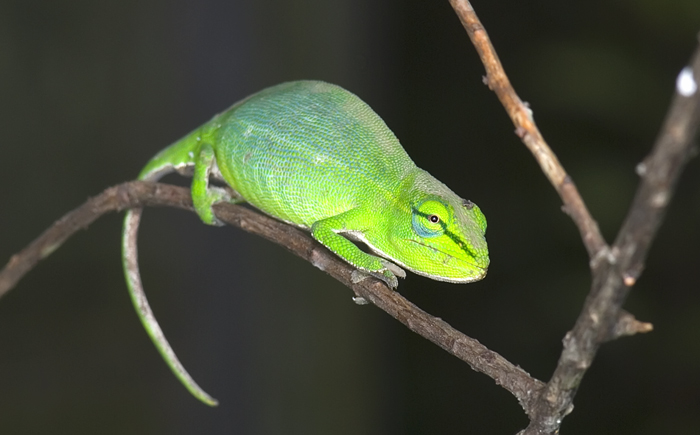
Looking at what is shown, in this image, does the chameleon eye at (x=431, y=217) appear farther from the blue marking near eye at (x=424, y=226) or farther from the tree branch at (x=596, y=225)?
the tree branch at (x=596, y=225)

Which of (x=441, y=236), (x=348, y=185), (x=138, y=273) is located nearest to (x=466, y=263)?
(x=441, y=236)

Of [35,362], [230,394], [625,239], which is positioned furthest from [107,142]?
[625,239]

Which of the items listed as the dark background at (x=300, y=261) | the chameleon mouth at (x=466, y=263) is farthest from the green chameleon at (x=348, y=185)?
the dark background at (x=300, y=261)

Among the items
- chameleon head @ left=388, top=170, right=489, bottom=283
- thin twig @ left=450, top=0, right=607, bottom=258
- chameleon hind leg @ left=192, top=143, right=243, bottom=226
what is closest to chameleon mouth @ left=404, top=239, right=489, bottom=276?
chameleon head @ left=388, top=170, right=489, bottom=283

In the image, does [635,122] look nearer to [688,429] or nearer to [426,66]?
[426,66]

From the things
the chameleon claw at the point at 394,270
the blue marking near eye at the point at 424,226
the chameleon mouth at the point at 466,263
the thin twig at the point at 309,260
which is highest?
the blue marking near eye at the point at 424,226

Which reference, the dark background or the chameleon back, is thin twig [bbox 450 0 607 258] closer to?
the chameleon back

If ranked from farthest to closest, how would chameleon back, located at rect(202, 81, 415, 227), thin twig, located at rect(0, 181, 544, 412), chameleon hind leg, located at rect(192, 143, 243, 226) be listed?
1. chameleon hind leg, located at rect(192, 143, 243, 226)
2. chameleon back, located at rect(202, 81, 415, 227)
3. thin twig, located at rect(0, 181, 544, 412)
